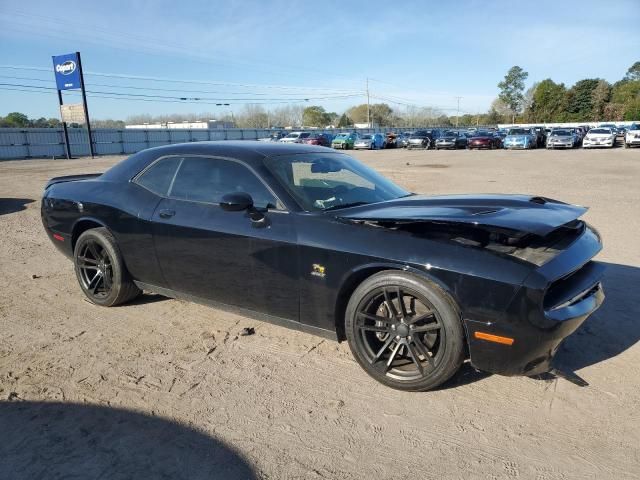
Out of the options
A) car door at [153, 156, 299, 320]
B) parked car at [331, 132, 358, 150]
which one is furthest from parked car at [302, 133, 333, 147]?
car door at [153, 156, 299, 320]

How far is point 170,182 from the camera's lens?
3955mm

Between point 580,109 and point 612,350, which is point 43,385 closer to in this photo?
point 612,350

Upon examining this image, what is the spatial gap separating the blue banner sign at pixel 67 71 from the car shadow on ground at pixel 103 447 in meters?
34.0

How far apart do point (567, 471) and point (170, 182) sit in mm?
3431

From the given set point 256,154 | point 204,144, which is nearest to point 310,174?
point 256,154

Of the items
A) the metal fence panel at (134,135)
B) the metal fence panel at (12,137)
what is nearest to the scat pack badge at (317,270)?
the metal fence panel at (12,137)

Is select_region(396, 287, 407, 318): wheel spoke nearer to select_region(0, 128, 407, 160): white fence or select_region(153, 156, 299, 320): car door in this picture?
select_region(153, 156, 299, 320): car door

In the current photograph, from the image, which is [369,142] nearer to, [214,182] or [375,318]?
[214,182]

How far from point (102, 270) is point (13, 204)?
8062mm

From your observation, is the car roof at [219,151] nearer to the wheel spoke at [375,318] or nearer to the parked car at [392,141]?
the wheel spoke at [375,318]

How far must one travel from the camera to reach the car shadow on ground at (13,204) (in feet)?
32.3

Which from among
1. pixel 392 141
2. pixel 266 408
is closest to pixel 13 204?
pixel 266 408

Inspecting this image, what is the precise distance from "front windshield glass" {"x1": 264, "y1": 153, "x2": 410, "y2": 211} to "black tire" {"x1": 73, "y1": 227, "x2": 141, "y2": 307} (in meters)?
1.78

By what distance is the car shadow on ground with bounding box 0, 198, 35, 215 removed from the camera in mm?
9852
